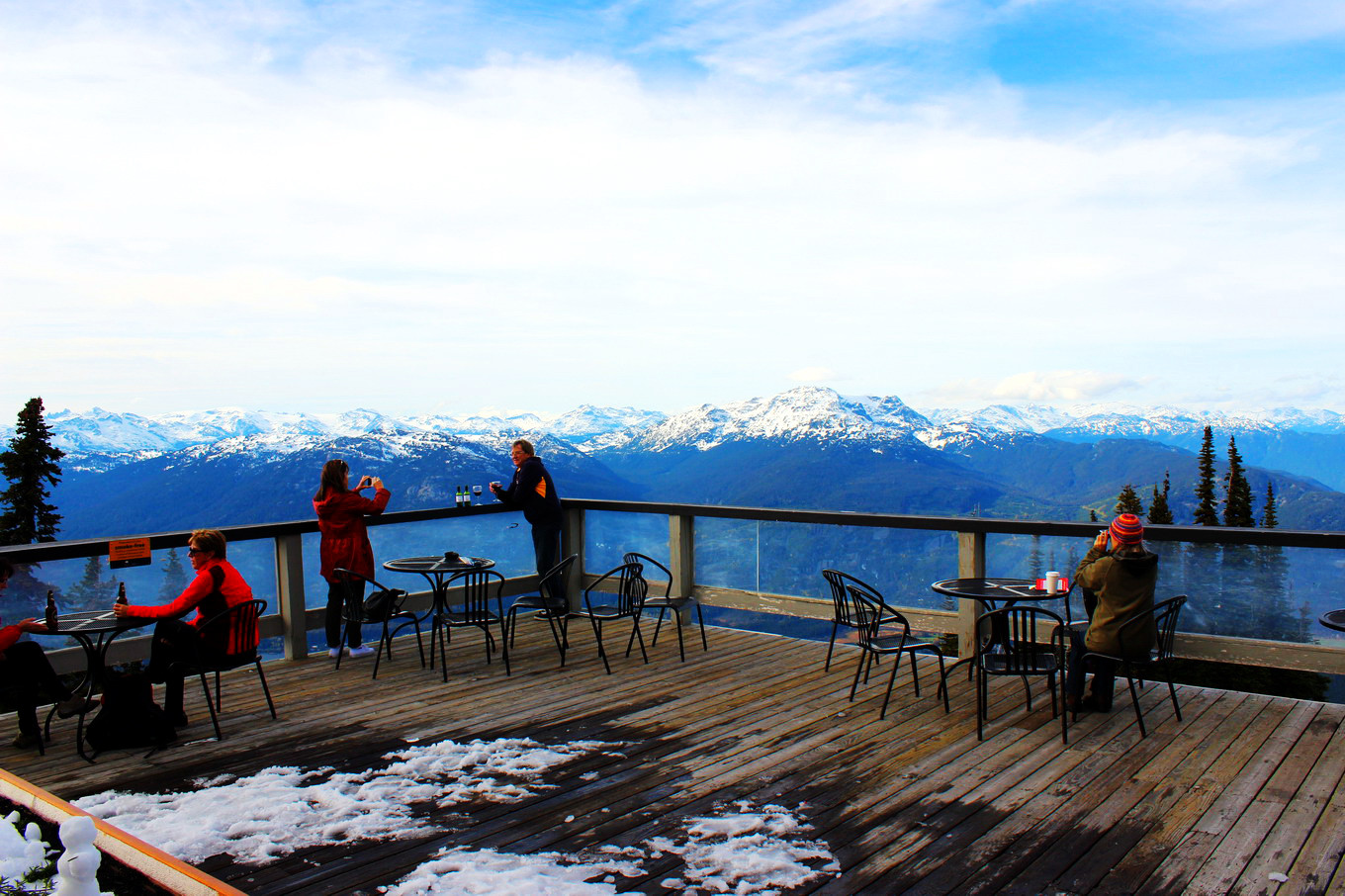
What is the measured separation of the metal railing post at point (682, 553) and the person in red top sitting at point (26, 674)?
13.9 feet

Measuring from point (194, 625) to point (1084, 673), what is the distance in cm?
479

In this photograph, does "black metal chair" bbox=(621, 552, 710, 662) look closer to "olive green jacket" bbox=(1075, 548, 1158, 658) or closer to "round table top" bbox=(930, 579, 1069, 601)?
"round table top" bbox=(930, 579, 1069, 601)

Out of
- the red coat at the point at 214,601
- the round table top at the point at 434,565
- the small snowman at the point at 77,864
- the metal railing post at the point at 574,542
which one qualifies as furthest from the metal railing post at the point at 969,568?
the small snowman at the point at 77,864

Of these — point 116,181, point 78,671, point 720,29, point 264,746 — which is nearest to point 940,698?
point 264,746

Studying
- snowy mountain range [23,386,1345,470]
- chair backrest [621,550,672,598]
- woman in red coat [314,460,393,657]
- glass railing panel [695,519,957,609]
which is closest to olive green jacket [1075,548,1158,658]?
glass railing panel [695,519,957,609]

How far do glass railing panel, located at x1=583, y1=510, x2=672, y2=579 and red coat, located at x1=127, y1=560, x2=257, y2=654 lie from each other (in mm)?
3424

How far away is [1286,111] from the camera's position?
11.7 meters

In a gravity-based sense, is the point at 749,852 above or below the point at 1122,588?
below

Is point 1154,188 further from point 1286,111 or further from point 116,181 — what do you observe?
point 116,181

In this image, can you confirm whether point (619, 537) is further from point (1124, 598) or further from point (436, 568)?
point (1124, 598)

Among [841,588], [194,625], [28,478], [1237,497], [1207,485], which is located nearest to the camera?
[194,625]

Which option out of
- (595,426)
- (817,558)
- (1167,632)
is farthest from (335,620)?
(595,426)

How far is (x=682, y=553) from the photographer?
729 cm

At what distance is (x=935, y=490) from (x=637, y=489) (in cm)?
4084
